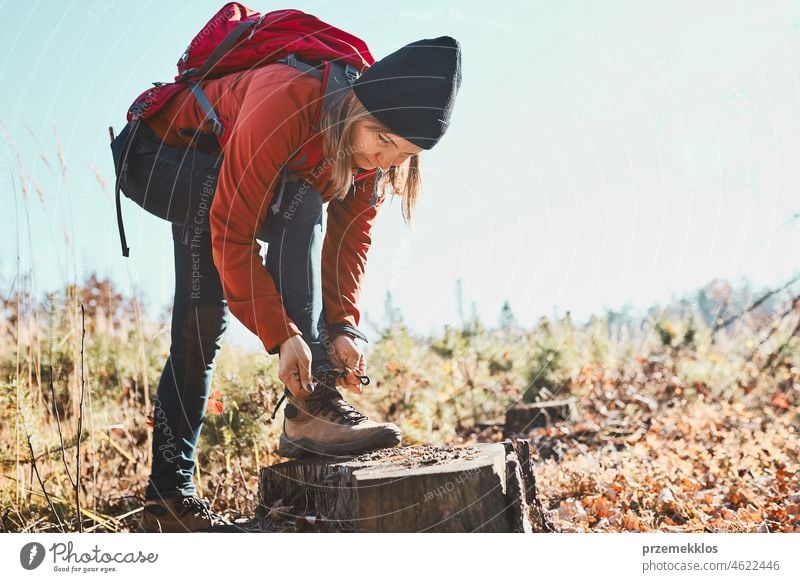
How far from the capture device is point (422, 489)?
5.56ft

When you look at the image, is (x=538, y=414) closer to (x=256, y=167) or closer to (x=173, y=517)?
(x=173, y=517)

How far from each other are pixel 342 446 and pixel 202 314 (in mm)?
513

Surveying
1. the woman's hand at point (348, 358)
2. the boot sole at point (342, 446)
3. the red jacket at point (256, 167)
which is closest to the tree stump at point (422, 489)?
the boot sole at point (342, 446)

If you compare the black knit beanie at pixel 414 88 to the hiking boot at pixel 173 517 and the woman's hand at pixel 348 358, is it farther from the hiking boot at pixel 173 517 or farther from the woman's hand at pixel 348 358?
the hiking boot at pixel 173 517

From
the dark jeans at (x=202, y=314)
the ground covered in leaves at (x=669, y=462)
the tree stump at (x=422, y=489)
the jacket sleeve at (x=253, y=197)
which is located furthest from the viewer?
the ground covered in leaves at (x=669, y=462)

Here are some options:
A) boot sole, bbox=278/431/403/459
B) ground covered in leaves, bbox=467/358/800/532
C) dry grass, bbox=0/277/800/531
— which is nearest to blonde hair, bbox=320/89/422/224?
boot sole, bbox=278/431/403/459

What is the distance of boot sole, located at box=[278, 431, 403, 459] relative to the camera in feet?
6.67

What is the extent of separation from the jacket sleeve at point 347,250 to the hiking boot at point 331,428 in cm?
21

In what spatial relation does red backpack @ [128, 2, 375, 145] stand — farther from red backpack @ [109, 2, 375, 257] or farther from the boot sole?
the boot sole

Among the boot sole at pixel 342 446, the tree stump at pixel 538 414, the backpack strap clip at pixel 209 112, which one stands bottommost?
the tree stump at pixel 538 414

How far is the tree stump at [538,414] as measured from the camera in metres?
3.74

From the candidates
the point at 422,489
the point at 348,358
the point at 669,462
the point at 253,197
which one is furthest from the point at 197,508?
the point at 669,462

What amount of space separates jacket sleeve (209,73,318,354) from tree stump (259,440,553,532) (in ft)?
1.21
